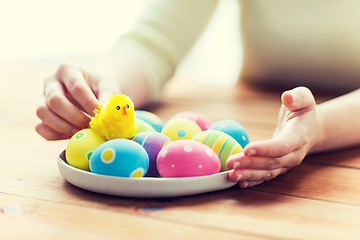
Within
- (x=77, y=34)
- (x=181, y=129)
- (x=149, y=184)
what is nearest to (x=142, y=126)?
(x=181, y=129)

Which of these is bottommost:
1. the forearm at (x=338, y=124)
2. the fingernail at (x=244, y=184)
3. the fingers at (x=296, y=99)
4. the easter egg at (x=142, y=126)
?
the fingernail at (x=244, y=184)

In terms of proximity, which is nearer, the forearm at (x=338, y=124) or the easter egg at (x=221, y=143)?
the easter egg at (x=221, y=143)

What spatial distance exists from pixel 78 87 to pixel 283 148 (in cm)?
38

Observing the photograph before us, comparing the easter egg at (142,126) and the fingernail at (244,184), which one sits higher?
the easter egg at (142,126)

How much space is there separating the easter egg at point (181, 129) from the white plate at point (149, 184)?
14 centimetres

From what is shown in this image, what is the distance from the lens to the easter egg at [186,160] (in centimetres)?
68

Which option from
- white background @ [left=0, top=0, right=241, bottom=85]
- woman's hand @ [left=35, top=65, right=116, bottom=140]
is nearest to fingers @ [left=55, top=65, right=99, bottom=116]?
woman's hand @ [left=35, top=65, right=116, bottom=140]

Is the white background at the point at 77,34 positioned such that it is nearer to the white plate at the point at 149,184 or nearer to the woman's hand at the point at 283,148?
the woman's hand at the point at 283,148

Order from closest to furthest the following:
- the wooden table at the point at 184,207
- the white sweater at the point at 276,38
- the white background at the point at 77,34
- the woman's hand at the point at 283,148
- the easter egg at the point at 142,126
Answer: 1. the wooden table at the point at 184,207
2. the woman's hand at the point at 283,148
3. the easter egg at the point at 142,126
4. the white sweater at the point at 276,38
5. the white background at the point at 77,34

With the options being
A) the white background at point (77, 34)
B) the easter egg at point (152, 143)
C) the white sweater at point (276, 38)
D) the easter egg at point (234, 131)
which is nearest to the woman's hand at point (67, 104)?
the easter egg at point (152, 143)

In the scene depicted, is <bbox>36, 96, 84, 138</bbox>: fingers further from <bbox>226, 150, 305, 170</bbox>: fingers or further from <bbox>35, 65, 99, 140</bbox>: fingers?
<bbox>226, 150, 305, 170</bbox>: fingers

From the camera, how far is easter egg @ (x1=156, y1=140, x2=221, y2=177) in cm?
68

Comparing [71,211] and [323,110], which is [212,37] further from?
[71,211]

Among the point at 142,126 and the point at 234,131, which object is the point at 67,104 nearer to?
the point at 142,126
